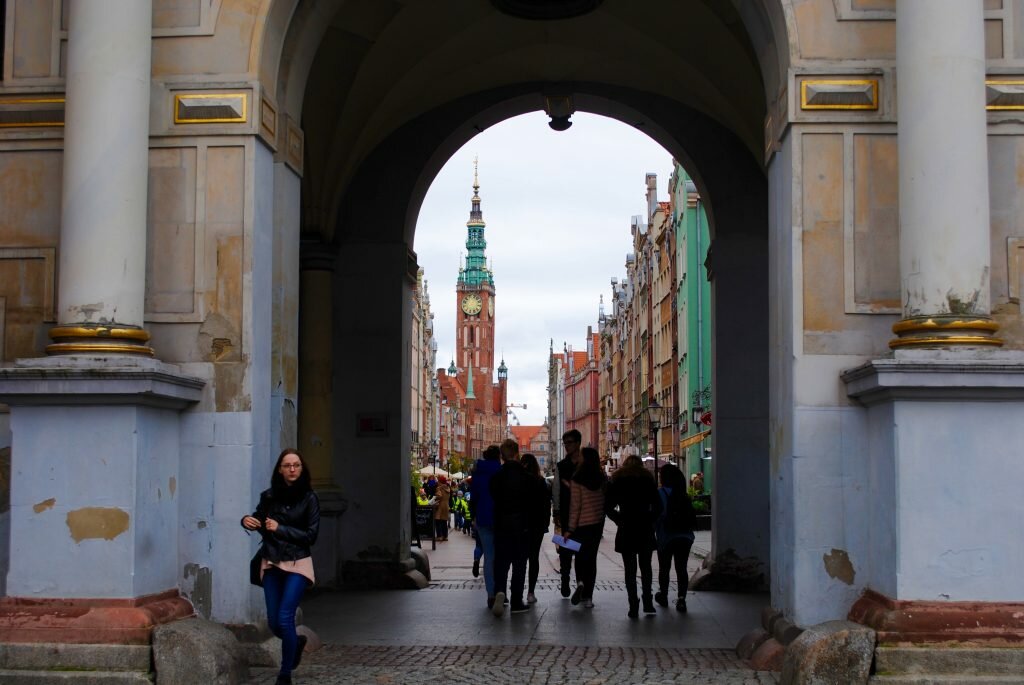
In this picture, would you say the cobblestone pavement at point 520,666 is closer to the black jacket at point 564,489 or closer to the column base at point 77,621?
the column base at point 77,621

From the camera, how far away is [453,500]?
44.7 m

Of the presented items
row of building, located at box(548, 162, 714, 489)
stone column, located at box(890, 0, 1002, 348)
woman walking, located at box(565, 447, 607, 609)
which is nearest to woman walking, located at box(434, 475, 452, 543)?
row of building, located at box(548, 162, 714, 489)

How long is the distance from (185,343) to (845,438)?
520cm

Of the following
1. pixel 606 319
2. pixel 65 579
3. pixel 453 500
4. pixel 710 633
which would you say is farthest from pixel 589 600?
pixel 606 319

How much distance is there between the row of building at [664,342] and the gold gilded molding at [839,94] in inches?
308

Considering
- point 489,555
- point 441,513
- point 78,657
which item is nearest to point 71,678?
point 78,657

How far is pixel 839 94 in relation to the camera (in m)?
10.2

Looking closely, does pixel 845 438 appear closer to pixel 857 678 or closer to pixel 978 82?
pixel 857 678

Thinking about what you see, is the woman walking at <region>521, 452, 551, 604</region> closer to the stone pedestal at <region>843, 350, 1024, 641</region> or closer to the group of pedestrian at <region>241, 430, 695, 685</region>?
the group of pedestrian at <region>241, 430, 695, 685</region>

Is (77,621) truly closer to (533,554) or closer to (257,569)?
(257,569)

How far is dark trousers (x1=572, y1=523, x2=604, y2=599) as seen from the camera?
565 inches

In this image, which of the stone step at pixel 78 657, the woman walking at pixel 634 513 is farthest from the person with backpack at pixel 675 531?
the stone step at pixel 78 657

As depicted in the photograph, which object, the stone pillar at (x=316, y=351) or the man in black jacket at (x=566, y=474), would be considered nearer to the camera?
the man in black jacket at (x=566, y=474)

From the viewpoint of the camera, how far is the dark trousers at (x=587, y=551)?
14.3 metres
